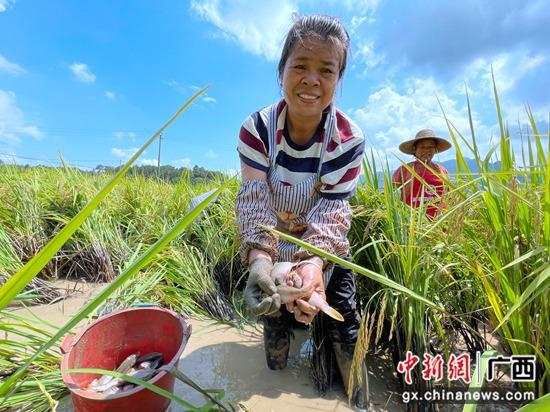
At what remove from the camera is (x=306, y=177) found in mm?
1677

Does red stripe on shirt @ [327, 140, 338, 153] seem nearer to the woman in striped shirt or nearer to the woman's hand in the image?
the woman in striped shirt

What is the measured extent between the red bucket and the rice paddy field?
0.16 metres

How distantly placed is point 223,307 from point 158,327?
766 mm

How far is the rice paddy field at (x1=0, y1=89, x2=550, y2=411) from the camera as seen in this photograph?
0.89 metres

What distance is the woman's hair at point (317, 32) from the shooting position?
140 centimetres

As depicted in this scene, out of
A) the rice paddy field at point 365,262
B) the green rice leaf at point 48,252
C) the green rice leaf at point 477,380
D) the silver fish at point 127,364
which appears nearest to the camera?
the green rice leaf at point 48,252

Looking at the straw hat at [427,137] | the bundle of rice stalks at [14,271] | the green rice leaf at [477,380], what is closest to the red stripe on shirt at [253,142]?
the green rice leaf at [477,380]

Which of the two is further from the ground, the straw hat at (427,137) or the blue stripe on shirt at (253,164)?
the straw hat at (427,137)

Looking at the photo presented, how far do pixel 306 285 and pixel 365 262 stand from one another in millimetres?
686

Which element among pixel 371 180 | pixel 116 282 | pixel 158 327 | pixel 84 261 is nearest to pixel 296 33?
pixel 371 180

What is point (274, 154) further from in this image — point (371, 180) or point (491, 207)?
point (491, 207)

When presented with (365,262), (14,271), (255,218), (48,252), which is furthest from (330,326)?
(14,271)

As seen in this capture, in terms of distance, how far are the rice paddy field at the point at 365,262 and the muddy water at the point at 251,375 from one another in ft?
0.38

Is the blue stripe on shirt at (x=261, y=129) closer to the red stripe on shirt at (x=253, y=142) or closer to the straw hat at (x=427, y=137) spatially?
the red stripe on shirt at (x=253, y=142)
